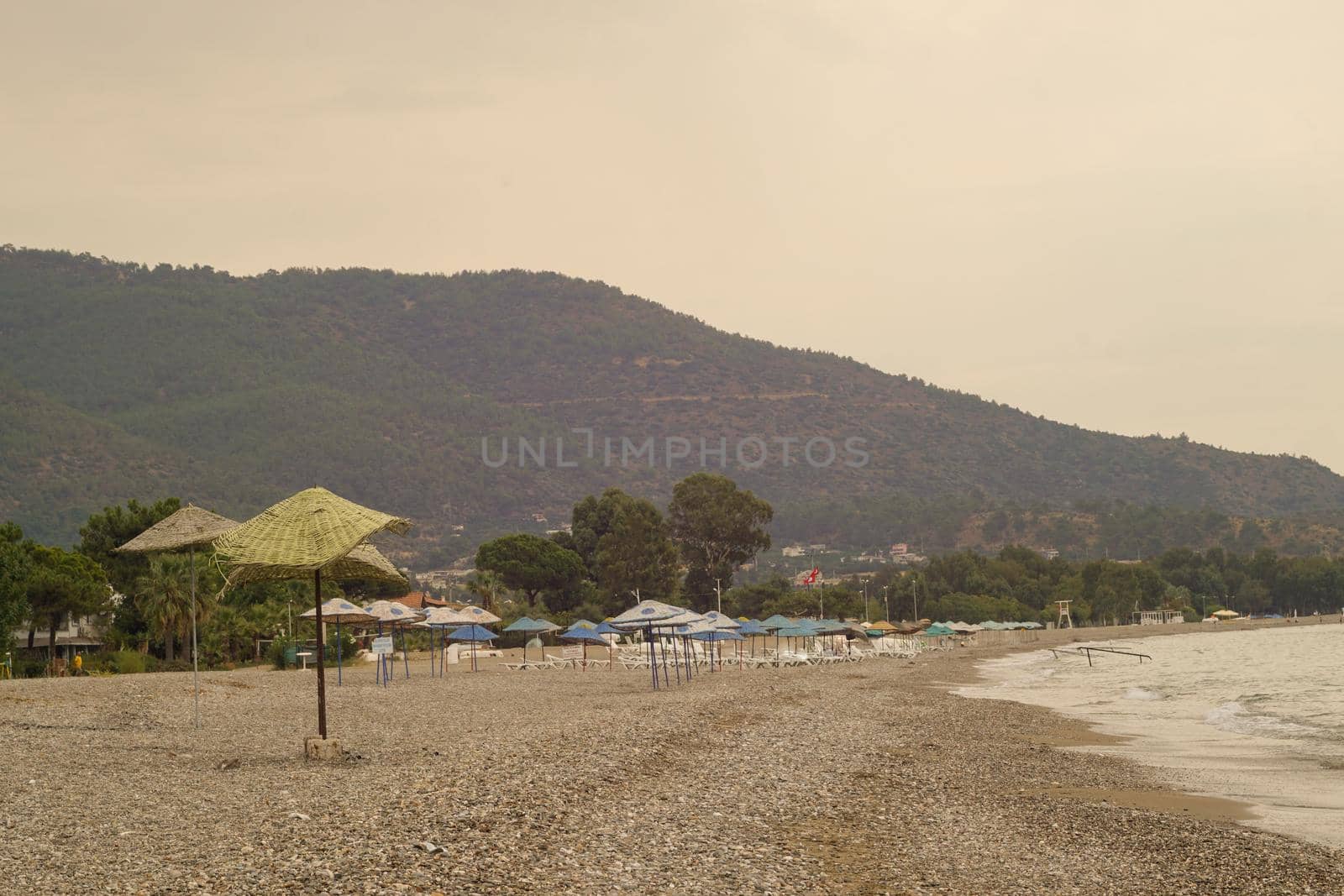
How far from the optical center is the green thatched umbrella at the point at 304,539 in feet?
43.2

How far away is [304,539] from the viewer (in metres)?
13.4

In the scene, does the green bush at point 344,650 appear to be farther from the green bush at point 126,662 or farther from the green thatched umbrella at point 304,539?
the green thatched umbrella at point 304,539

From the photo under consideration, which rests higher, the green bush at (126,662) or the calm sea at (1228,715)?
the green bush at (126,662)

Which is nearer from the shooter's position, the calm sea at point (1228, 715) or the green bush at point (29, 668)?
the calm sea at point (1228, 715)

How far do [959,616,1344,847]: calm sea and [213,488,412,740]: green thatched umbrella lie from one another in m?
8.78

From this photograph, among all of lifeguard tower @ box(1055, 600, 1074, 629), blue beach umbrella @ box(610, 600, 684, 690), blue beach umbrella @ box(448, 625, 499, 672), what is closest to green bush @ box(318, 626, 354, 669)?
blue beach umbrella @ box(448, 625, 499, 672)

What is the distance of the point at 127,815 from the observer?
954 centimetres

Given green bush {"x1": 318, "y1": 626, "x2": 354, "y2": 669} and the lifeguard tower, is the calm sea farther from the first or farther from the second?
the lifeguard tower

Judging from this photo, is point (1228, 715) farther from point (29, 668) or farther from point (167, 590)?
point (29, 668)

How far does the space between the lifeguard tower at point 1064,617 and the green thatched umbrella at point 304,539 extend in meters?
109

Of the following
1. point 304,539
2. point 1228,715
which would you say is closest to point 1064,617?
point 1228,715

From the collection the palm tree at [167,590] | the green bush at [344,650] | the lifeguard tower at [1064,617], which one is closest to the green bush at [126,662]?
the palm tree at [167,590]

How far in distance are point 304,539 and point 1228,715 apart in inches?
699

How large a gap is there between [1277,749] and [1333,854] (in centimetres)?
862
